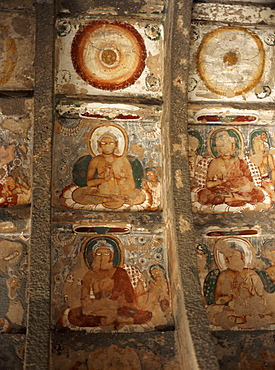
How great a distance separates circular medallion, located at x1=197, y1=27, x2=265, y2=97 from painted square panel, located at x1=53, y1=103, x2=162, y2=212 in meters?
0.77

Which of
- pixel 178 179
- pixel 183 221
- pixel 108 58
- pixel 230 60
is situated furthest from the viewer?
pixel 230 60

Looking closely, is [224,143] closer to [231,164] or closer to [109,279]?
[231,164]

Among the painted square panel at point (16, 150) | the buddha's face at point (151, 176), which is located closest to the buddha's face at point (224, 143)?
the buddha's face at point (151, 176)

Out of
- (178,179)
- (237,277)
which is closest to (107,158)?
(178,179)

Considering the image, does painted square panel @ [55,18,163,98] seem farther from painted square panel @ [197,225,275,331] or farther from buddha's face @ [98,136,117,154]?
painted square panel @ [197,225,275,331]

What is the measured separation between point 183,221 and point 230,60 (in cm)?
187

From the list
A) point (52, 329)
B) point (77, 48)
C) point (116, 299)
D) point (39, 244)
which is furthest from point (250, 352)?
point (77, 48)

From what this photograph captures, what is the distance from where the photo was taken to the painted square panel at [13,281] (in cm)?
415

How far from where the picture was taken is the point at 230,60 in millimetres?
4691

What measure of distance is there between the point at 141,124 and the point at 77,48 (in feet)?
3.44

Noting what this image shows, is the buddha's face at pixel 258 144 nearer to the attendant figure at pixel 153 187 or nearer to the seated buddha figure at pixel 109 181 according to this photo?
the attendant figure at pixel 153 187

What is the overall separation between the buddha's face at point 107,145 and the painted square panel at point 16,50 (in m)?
0.92

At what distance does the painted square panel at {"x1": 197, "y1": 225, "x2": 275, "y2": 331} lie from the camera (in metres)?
4.41

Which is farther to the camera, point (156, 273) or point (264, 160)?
point (264, 160)
